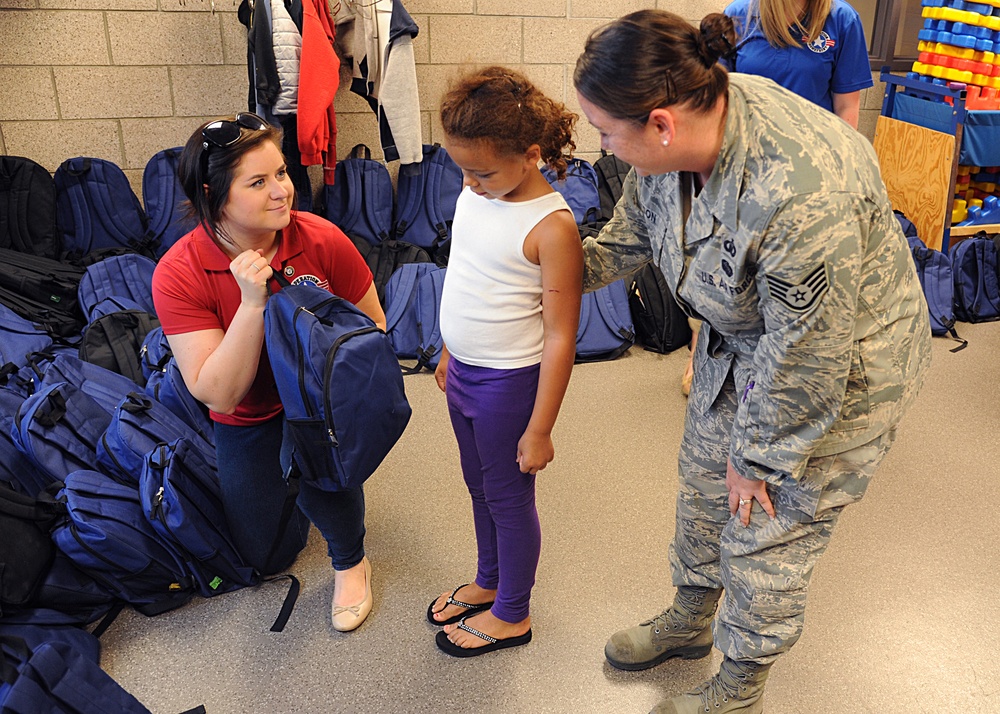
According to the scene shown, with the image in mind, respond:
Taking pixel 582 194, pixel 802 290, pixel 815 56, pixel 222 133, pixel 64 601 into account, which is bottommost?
pixel 64 601

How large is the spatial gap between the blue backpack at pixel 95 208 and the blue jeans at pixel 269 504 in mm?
2151

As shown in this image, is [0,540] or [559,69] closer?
[0,540]

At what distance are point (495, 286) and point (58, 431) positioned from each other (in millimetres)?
1355

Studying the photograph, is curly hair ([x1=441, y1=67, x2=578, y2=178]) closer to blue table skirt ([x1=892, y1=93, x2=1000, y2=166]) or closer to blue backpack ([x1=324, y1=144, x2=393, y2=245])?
blue backpack ([x1=324, y1=144, x2=393, y2=245])

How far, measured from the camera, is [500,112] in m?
1.35

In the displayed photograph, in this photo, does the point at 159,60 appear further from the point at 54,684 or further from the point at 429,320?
the point at 54,684

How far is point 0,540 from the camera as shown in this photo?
1.74 metres

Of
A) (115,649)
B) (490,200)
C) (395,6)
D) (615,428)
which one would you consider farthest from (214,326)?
(395,6)

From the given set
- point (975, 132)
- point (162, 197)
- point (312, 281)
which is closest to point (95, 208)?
point (162, 197)

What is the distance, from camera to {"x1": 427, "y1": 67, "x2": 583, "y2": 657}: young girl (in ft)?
4.50

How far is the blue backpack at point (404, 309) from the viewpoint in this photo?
3.38 meters

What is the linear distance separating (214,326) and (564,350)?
0.73 meters

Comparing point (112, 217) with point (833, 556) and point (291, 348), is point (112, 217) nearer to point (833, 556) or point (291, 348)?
point (291, 348)

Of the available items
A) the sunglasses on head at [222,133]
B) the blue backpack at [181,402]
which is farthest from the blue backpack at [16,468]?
the sunglasses on head at [222,133]
